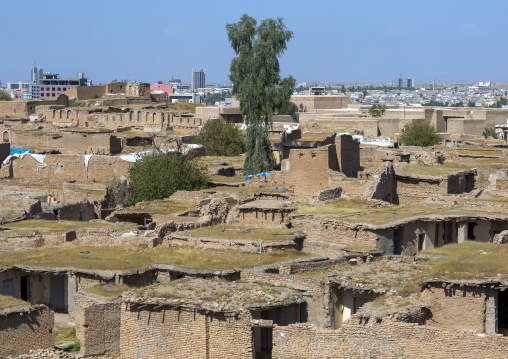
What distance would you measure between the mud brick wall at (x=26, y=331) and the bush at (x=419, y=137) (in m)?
31.4

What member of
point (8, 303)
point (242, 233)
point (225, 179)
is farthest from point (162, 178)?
point (8, 303)

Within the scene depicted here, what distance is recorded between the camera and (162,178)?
2772 centimetres

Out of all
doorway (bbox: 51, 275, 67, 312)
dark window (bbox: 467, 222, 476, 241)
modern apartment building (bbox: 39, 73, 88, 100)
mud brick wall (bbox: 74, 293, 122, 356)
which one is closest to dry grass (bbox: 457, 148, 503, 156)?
dark window (bbox: 467, 222, 476, 241)

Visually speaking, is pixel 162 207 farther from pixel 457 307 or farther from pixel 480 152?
pixel 480 152

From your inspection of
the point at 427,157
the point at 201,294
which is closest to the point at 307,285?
the point at 201,294

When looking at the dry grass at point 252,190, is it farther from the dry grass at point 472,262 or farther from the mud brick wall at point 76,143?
the mud brick wall at point 76,143

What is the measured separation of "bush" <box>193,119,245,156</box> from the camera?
40844 millimetres

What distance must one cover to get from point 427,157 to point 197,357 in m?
16.4

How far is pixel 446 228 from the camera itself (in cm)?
1781

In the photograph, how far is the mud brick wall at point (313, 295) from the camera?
1377cm

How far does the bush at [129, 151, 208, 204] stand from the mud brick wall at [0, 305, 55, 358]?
13.3m

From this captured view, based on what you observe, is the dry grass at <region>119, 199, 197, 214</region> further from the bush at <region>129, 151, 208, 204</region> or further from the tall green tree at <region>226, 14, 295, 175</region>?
the tall green tree at <region>226, 14, 295, 175</region>

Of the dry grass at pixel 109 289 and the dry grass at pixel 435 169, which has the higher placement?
the dry grass at pixel 435 169

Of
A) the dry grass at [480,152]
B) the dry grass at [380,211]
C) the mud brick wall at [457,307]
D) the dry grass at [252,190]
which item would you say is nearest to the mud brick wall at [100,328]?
the mud brick wall at [457,307]
